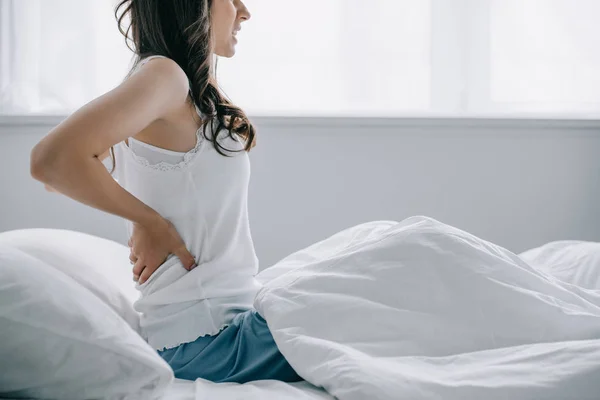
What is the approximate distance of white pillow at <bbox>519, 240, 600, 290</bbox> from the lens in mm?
1264

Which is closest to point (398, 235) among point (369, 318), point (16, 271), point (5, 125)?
point (369, 318)

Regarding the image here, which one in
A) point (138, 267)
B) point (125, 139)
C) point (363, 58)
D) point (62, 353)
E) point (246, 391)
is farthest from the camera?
point (363, 58)

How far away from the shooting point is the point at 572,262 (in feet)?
4.45

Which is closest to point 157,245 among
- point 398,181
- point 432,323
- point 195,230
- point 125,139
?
point 195,230

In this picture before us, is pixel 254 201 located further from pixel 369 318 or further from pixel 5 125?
pixel 369 318

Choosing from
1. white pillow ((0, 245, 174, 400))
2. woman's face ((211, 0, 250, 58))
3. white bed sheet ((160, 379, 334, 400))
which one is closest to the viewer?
white pillow ((0, 245, 174, 400))

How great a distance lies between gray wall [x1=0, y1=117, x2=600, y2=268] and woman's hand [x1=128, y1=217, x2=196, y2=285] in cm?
116

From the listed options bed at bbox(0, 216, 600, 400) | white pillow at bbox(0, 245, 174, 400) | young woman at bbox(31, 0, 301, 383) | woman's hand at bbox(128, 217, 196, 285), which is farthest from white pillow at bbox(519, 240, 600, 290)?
white pillow at bbox(0, 245, 174, 400)

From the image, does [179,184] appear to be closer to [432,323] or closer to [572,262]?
[432,323]

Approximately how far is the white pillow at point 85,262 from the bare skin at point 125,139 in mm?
61

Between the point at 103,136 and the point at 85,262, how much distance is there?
30cm

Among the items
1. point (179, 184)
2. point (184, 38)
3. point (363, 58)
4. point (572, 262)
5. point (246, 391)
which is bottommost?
point (246, 391)

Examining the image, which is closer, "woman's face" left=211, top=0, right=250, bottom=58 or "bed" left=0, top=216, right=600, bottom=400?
"bed" left=0, top=216, right=600, bottom=400

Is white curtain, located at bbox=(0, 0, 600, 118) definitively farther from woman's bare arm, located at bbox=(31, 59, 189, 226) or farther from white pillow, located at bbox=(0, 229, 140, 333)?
woman's bare arm, located at bbox=(31, 59, 189, 226)
